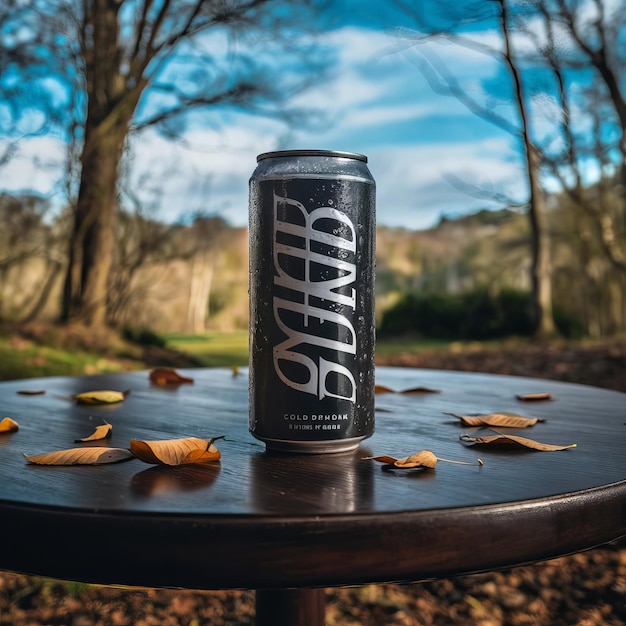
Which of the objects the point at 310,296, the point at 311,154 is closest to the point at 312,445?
the point at 310,296

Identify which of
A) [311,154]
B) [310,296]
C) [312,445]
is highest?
[311,154]

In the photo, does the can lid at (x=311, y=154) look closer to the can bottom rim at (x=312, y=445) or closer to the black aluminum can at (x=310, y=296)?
the black aluminum can at (x=310, y=296)

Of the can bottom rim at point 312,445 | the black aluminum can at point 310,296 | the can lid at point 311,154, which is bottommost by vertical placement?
the can bottom rim at point 312,445

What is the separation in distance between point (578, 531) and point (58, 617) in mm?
1939

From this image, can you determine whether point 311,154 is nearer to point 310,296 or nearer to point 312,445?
point 310,296

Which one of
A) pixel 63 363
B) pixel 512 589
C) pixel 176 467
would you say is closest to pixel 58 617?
pixel 512 589

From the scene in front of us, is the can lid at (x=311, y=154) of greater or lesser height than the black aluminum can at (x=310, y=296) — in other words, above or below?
above

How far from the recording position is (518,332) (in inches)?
295

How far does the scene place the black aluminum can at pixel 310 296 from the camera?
0.68 meters

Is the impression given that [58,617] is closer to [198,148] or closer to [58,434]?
[58,434]

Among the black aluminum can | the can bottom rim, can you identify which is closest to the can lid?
the black aluminum can

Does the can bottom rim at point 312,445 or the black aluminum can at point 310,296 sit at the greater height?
the black aluminum can at point 310,296

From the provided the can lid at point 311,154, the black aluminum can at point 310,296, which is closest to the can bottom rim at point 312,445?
the black aluminum can at point 310,296

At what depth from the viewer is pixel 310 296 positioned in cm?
67
